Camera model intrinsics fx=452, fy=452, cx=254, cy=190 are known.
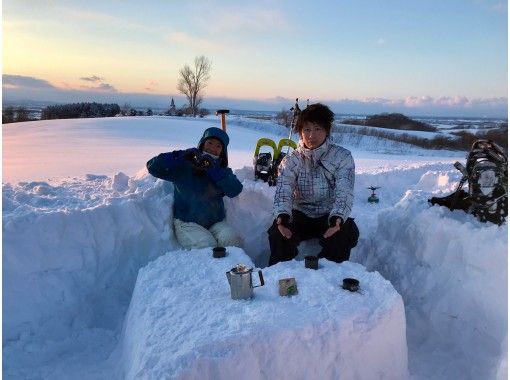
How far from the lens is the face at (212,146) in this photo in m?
4.05

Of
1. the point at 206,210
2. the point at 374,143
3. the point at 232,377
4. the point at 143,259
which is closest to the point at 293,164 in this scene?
the point at 206,210

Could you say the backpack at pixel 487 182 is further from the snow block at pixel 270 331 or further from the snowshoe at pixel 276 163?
the snowshoe at pixel 276 163

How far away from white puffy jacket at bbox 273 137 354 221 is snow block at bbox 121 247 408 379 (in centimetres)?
81

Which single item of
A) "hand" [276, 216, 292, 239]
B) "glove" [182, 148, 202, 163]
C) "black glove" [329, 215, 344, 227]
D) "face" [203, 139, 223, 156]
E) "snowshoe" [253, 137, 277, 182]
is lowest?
"hand" [276, 216, 292, 239]

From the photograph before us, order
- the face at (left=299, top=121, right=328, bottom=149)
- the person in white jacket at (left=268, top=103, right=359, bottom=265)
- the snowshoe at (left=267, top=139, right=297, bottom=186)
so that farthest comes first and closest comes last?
the snowshoe at (left=267, top=139, right=297, bottom=186)
the face at (left=299, top=121, right=328, bottom=149)
the person in white jacket at (left=268, top=103, right=359, bottom=265)

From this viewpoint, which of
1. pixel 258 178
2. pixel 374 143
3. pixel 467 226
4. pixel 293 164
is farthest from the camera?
pixel 374 143

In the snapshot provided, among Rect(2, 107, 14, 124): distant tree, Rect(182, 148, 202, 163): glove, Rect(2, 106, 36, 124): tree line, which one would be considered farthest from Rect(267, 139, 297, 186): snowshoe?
Rect(2, 106, 36, 124): tree line

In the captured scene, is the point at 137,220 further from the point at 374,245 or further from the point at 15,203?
the point at 374,245

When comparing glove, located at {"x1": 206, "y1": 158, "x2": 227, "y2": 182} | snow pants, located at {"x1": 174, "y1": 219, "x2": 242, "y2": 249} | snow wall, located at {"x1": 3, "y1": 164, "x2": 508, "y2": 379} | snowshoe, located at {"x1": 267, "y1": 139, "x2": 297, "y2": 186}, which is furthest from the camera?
snowshoe, located at {"x1": 267, "y1": 139, "x2": 297, "y2": 186}

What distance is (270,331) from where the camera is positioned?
2326mm

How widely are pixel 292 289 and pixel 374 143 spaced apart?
25.1m

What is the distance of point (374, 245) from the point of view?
413 cm

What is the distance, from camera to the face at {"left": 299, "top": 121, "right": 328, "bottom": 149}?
11.7 ft

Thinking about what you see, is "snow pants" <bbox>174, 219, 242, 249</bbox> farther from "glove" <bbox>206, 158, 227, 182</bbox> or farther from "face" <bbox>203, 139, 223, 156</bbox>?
"face" <bbox>203, 139, 223, 156</bbox>
